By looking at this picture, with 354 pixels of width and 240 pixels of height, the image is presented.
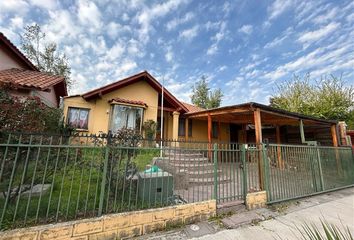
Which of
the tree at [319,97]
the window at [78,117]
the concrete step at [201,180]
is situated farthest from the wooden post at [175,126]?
the tree at [319,97]

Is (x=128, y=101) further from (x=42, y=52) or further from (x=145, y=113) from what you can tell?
(x=42, y=52)

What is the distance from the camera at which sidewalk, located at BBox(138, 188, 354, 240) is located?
13.5 feet

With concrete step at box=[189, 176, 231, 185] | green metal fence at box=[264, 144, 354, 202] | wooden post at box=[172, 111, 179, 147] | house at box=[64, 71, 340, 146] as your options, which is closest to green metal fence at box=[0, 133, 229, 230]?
concrete step at box=[189, 176, 231, 185]

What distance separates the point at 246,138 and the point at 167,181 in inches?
578

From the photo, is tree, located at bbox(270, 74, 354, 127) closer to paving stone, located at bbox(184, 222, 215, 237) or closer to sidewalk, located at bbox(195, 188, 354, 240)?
sidewalk, located at bbox(195, 188, 354, 240)

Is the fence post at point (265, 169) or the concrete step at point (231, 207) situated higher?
the fence post at point (265, 169)

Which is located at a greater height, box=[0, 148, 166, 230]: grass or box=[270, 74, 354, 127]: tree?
box=[270, 74, 354, 127]: tree

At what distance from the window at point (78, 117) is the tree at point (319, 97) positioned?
73.5ft

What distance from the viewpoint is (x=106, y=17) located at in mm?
9352

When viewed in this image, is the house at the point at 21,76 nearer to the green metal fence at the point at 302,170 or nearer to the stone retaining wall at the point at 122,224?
the stone retaining wall at the point at 122,224

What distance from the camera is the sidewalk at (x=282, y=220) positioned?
4.12 metres

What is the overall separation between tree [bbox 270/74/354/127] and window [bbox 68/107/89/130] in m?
22.4

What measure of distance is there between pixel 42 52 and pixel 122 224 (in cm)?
3012

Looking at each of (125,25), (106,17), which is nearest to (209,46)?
(125,25)
